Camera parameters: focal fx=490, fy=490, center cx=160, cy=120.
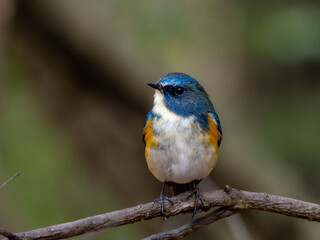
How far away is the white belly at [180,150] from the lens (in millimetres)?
3957

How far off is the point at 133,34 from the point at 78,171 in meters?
2.03

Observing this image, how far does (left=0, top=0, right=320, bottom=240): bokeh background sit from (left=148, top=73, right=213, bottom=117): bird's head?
5.50 feet

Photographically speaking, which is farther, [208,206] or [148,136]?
[148,136]

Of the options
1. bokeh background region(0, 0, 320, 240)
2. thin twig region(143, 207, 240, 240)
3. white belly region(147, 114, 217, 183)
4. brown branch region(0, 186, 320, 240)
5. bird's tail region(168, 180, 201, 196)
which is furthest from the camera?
bokeh background region(0, 0, 320, 240)

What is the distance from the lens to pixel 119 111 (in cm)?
623

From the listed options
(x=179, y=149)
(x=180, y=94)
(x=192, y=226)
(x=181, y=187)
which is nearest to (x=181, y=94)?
(x=180, y=94)

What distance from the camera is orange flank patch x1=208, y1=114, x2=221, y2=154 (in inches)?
161

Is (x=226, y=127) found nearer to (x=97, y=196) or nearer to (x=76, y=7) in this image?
(x=97, y=196)

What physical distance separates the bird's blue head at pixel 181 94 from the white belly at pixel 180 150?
14 centimetres

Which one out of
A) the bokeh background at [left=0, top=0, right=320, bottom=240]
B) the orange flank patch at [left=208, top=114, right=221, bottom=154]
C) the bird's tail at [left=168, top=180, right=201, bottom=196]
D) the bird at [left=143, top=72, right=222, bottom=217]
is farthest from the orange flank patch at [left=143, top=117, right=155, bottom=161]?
the bokeh background at [left=0, top=0, right=320, bottom=240]

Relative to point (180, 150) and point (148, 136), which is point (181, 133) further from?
point (148, 136)

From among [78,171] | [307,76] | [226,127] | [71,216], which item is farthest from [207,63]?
[71,216]

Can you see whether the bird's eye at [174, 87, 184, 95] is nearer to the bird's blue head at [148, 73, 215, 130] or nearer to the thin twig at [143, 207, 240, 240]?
the bird's blue head at [148, 73, 215, 130]

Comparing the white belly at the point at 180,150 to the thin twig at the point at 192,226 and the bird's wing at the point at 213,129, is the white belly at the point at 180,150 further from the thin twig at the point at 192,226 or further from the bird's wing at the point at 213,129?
the thin twig at the point at 192,226
